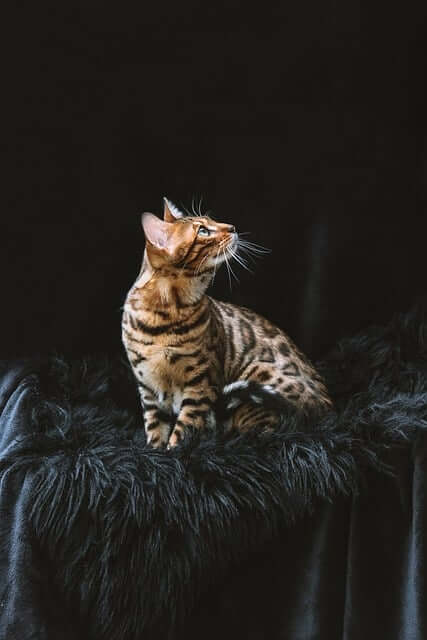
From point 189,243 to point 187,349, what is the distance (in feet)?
0.66

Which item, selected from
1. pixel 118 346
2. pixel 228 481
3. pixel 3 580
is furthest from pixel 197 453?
pixel 118 346

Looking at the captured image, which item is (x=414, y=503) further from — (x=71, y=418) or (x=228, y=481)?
(x=71, y=418)

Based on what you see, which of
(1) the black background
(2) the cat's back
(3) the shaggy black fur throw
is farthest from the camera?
(1) the black background

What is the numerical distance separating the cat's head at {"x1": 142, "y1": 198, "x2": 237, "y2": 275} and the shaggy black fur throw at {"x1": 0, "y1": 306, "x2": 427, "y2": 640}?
12.6 inches

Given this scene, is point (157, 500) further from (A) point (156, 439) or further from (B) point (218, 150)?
(B) point (218, 150)

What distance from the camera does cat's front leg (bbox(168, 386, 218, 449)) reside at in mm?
1382

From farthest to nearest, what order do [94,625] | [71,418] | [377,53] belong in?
1. [377,53]
2. [71,418]
3. [94,625]

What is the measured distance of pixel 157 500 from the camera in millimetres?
1180

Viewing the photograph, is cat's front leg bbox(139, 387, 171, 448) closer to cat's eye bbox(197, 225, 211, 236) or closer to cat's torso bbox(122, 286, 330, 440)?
cat's torso bbox(122, 286, 330, 440)

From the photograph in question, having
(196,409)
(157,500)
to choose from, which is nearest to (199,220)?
(196,409)

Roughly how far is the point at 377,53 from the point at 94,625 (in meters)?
1.39

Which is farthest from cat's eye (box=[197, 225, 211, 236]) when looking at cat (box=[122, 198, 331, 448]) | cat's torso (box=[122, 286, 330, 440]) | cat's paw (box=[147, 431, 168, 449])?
cat's paw (box=[147, 431, 168, 449])

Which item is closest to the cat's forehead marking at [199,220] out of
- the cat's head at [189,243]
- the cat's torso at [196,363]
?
the cat's head at [189,243]

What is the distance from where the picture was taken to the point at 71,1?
1.62m
